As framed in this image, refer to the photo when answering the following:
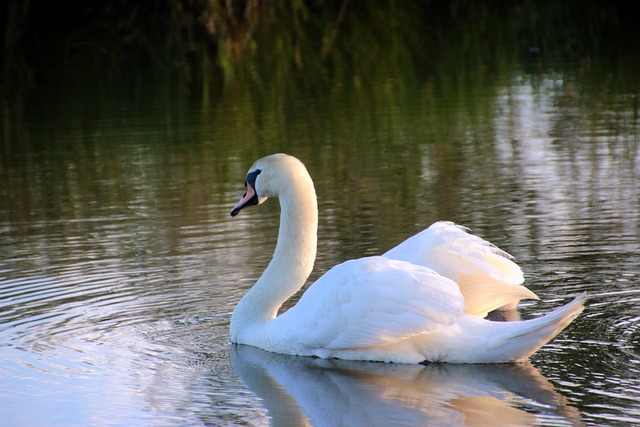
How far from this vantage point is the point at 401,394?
5984mm

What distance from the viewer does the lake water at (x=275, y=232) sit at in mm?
5965

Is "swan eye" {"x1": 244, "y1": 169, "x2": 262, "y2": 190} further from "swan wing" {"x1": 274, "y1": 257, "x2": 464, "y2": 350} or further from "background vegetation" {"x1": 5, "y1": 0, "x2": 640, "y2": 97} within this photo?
"background vegetation" {"x1": 5, "y1": 0, "x2": 640, "y2": 97}

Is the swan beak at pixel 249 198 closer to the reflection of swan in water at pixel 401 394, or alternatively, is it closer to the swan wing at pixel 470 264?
the swan wing at pixel 470 264

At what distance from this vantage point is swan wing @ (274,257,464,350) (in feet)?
20.5

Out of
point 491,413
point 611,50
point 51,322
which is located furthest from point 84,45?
point 491,413

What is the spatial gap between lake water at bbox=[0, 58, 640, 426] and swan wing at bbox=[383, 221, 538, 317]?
40 centimetres

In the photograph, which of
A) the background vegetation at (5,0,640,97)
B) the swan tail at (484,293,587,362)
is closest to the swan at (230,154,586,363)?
the swan tail at (484,293,587,362)

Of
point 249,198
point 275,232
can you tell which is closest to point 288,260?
point 249,198

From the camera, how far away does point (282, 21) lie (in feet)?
97.6

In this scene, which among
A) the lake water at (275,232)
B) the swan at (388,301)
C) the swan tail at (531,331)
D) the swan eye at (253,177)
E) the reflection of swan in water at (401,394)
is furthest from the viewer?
the swan eye at (253,177)

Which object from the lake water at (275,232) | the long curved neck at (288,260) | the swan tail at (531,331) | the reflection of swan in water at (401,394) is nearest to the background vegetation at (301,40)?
the lake water at (275,232)

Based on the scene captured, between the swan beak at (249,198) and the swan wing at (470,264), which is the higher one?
the swan beak at (249,198)

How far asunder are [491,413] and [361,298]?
43.1 inches

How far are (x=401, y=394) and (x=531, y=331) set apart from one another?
0.70 metres
